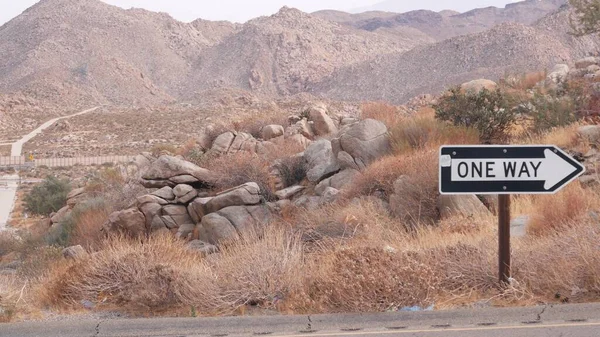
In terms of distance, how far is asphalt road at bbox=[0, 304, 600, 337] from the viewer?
19.9ft

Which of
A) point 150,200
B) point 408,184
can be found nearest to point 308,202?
point 408,184

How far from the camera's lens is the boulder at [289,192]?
56.1 feet

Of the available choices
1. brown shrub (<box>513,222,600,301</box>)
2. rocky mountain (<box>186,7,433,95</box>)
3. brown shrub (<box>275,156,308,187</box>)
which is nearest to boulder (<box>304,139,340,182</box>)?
brown shrub (<box>275,156,308,187</box>)

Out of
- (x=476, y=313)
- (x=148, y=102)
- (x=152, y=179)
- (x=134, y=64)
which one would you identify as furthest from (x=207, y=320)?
(x=134, y=64)

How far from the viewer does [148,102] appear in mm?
104438

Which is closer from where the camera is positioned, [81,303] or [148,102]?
[81,303]

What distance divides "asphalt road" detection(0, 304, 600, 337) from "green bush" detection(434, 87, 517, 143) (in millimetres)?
11725

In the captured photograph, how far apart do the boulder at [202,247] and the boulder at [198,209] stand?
4.33ft

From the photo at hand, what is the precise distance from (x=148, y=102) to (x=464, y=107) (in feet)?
294

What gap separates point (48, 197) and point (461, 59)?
64932 mm

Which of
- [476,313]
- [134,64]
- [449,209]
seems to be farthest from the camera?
[134,64]

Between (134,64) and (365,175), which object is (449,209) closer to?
(365,175)

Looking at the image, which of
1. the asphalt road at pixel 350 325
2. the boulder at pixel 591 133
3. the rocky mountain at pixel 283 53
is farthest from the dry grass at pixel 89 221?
the rocky mountain at pixel 283 53

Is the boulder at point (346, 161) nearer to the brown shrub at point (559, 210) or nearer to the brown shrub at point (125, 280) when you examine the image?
the brown shrub at point (559, 210)
